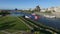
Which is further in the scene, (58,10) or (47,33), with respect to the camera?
(58,10)

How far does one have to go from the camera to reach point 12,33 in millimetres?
24609

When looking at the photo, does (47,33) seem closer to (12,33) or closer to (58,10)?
(12,33)

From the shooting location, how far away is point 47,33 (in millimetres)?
24734

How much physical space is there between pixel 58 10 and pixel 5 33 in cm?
11626

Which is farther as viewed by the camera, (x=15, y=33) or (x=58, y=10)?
(x=58, y=10)

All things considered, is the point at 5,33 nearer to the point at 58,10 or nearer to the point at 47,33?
the point at 47,33

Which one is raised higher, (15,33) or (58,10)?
(15,33)

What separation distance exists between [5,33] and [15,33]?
68.4 inches

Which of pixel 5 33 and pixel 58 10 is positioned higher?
pixel 5 33

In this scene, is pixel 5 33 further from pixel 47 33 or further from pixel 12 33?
pixel 47 33

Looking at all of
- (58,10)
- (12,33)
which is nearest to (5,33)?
(12,33)

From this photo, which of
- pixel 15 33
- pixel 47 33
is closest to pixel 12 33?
pixel 15 33

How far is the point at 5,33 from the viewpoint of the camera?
82.0ft

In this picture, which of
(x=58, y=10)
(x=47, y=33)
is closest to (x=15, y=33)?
(x=47, y=33)
